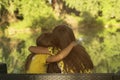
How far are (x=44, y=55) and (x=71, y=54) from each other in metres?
0.11

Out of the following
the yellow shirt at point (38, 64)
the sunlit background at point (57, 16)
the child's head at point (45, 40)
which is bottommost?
the yellow shirt at point (38, 64)

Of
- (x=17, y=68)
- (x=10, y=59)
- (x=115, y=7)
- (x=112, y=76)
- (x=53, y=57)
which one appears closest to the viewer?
(x=112, y=76)

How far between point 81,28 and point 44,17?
1.29 metres

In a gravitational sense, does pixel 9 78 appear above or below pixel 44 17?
below

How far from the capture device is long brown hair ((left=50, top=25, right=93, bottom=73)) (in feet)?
4.98

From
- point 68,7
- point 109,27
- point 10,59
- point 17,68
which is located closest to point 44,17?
point 68,7

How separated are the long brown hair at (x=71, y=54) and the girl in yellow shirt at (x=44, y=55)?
22 millimetres

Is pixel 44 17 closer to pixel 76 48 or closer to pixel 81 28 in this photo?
pixel 81 28

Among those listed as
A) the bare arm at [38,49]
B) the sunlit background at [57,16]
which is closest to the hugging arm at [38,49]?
the bare arm at [38,49]

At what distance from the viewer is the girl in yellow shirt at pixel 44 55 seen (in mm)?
1517

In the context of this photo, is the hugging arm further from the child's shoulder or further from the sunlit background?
the sunlit background

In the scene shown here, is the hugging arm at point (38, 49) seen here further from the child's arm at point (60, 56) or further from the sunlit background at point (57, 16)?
the sunlit background at point (57, 16)

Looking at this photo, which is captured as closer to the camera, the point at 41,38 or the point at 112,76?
the point at 112,76

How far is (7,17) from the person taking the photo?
44.2ft
